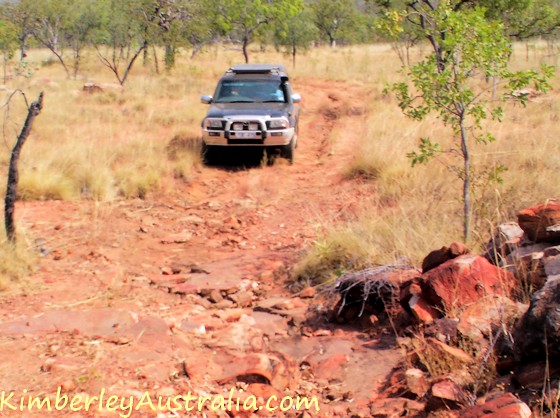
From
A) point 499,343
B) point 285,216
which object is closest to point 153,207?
point 285,216

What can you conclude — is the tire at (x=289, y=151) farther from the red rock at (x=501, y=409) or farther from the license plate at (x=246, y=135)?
the red rock at (x=501, y=409)

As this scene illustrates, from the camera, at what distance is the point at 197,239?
7.48 m

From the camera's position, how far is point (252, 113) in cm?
1030

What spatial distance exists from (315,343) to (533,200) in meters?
2.98

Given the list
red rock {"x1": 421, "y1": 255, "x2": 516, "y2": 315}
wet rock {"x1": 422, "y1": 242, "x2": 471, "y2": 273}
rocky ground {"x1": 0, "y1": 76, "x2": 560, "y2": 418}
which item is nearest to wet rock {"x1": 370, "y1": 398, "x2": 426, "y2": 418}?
rocky ground {"x1": 0, "y1": 76, "x2": 560, "y2": 418}

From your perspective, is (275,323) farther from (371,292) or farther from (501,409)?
(501,409)

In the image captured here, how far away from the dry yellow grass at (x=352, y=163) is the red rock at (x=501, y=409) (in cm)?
245

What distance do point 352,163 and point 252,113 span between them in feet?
6.34

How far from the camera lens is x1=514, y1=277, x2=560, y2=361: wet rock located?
3.21 metres

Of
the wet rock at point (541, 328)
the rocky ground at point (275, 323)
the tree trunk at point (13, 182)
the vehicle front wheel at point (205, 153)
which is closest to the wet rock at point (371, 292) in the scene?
the rocky ground at point (275, 323)

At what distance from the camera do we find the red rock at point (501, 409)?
278 centimetres

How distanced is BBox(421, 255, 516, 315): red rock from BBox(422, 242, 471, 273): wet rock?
19 centimetres

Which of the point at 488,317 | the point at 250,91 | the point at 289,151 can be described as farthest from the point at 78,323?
the point at 250,91

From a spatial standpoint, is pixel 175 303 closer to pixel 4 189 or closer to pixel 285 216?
pixel 285 216
